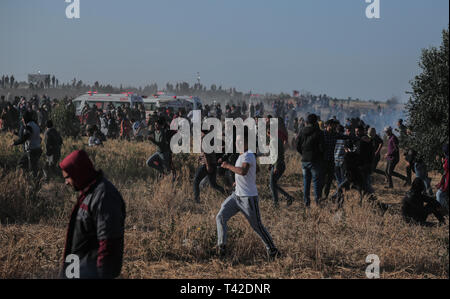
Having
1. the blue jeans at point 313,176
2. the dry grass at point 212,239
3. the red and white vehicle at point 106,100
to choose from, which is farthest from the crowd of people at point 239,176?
the red and white vehicle at point 106,100

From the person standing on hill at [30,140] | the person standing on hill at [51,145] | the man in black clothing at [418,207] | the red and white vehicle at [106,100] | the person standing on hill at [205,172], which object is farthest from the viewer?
the red and white vehicle at [106,100]

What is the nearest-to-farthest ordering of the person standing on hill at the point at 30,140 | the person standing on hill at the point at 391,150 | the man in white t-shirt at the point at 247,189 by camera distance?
the man in white t-shirt at the point at 247,189 → the person standing on hill at the point at 30,140 → the person standing on hill at the point at 391,150

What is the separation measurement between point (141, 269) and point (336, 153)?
5240 millimetres

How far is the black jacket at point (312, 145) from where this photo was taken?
8875 mm

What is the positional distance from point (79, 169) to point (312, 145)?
5921 mm

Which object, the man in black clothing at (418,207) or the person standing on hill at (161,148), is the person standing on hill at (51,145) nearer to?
the person standing on hill at (161,148)

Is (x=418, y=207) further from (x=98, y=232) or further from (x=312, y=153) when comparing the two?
(x=98, y=232)

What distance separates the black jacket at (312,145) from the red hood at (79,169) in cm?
581

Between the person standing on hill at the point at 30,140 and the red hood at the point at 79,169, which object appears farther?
the person standing on hill at the point at 30,140

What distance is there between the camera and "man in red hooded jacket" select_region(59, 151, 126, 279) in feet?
11.3

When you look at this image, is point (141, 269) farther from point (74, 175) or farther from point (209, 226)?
point (74, 175)

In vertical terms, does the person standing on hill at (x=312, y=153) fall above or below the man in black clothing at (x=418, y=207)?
above

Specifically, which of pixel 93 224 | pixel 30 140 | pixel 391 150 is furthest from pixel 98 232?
pixel 391 150

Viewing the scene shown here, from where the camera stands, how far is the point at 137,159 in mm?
13898
